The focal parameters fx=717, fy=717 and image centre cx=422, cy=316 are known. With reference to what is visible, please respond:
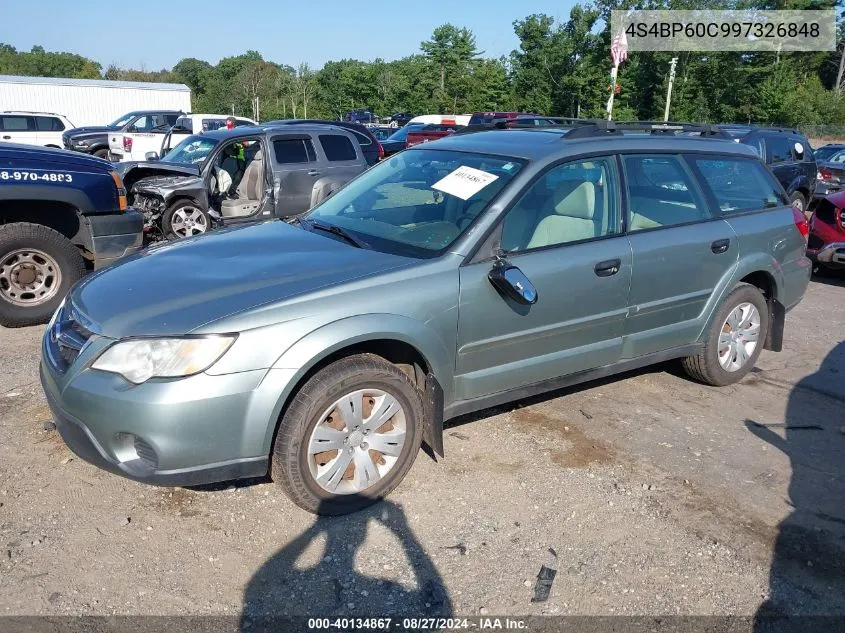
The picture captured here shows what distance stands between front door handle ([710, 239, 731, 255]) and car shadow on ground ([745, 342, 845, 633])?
1.13 m

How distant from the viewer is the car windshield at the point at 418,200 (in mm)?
3797

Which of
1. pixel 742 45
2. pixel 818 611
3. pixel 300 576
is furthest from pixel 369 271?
pixel 742 45

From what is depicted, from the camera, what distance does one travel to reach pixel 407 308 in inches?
133

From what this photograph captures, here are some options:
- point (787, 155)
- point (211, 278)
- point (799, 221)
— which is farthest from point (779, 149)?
point (211, 278)

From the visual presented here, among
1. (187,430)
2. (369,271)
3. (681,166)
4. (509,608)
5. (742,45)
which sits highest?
(742,45)

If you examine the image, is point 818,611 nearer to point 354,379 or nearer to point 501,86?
point 354,379

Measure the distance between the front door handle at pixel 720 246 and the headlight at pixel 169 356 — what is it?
3.22 m

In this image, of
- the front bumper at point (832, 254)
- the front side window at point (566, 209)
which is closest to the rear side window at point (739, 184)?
the front side window at point (566, 209)

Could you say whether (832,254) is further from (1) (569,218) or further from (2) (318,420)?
(2) (318,420)

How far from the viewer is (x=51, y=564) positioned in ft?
9.65

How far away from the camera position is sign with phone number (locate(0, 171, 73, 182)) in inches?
228

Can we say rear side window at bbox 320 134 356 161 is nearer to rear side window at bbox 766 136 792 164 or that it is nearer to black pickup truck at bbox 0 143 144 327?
black pickup truck at bbox 0 143 144 327

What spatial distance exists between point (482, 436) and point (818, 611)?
1.93 metres

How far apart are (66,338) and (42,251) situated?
3.18 meters
